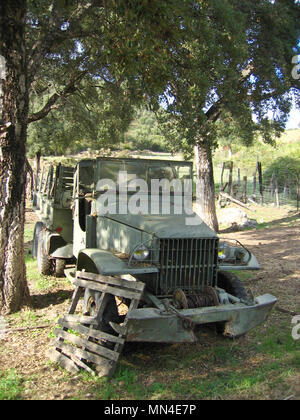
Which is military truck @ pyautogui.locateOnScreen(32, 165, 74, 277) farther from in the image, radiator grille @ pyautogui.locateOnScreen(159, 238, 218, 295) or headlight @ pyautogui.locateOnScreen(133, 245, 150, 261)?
radiator grille @ pyautogui.locateOnScreen(159, 238, 218, 295)

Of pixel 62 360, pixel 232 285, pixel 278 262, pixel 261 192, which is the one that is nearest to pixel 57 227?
pixel 62 360

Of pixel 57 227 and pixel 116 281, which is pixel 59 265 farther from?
pixel 116 281

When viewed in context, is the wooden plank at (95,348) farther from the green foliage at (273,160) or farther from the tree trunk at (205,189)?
the green foliage at (273,160)

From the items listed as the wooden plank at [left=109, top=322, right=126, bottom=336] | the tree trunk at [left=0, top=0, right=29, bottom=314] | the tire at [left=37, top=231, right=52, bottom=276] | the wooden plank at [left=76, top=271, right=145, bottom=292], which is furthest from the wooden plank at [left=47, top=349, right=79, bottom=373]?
the tire at [left=37, top=231, right=52, bottom=276]

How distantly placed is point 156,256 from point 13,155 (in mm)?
2662

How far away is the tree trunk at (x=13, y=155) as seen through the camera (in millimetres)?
5535

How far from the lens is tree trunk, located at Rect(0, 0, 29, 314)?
5.54m

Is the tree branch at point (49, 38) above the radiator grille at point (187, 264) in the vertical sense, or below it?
above

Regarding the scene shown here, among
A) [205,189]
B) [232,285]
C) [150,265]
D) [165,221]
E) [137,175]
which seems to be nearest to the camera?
[150,265]

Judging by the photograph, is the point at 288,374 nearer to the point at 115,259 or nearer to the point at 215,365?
the point at 215,365

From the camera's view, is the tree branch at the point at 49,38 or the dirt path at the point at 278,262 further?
the dirt path at the point at 278,262

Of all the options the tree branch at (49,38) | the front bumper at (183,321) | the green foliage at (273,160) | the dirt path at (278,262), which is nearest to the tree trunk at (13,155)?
the tree branch at (49,38)

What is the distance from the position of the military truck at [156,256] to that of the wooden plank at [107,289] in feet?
0.06

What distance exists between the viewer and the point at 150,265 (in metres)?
4.71
